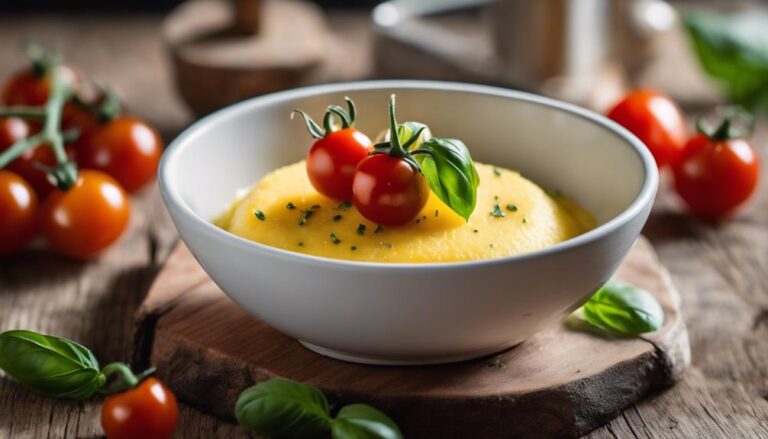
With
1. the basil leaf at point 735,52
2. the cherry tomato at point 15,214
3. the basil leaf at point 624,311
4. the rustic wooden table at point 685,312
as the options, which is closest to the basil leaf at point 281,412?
the rustic wooden table at point 685,312

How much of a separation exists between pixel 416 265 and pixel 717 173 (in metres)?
1.59

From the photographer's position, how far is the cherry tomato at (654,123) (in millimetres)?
3135

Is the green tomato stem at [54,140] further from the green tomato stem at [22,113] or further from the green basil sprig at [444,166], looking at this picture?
the green basil sprig at [444,166]

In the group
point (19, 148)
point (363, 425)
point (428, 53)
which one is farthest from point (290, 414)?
point (428, 53)

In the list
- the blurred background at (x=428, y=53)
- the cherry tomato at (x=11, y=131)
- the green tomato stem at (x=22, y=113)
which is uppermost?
the green tomato stem at (x=22, y=113)

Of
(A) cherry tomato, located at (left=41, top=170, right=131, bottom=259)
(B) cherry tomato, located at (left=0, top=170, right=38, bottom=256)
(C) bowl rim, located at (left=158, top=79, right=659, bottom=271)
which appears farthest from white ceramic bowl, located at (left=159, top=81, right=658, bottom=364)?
(B) cherry tomato, located at (left=0, top=170, right=38, bottom=256)

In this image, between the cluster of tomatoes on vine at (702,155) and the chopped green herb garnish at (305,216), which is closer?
the chopped green herb garnish at (305,216)

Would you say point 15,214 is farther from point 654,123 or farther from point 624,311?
point 654,123

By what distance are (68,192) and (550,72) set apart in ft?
6.59

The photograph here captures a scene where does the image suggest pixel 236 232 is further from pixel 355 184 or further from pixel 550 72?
pixel 550 72

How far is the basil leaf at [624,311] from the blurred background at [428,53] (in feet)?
5.47

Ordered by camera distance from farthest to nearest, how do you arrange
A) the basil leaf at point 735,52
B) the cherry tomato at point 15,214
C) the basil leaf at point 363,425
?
the basil leaf at point 735,52 → the cherry tomato at point 15,214 → the basil leaf at point 363,425

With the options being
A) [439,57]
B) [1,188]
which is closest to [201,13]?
[439,57]

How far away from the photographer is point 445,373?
6.51ft
